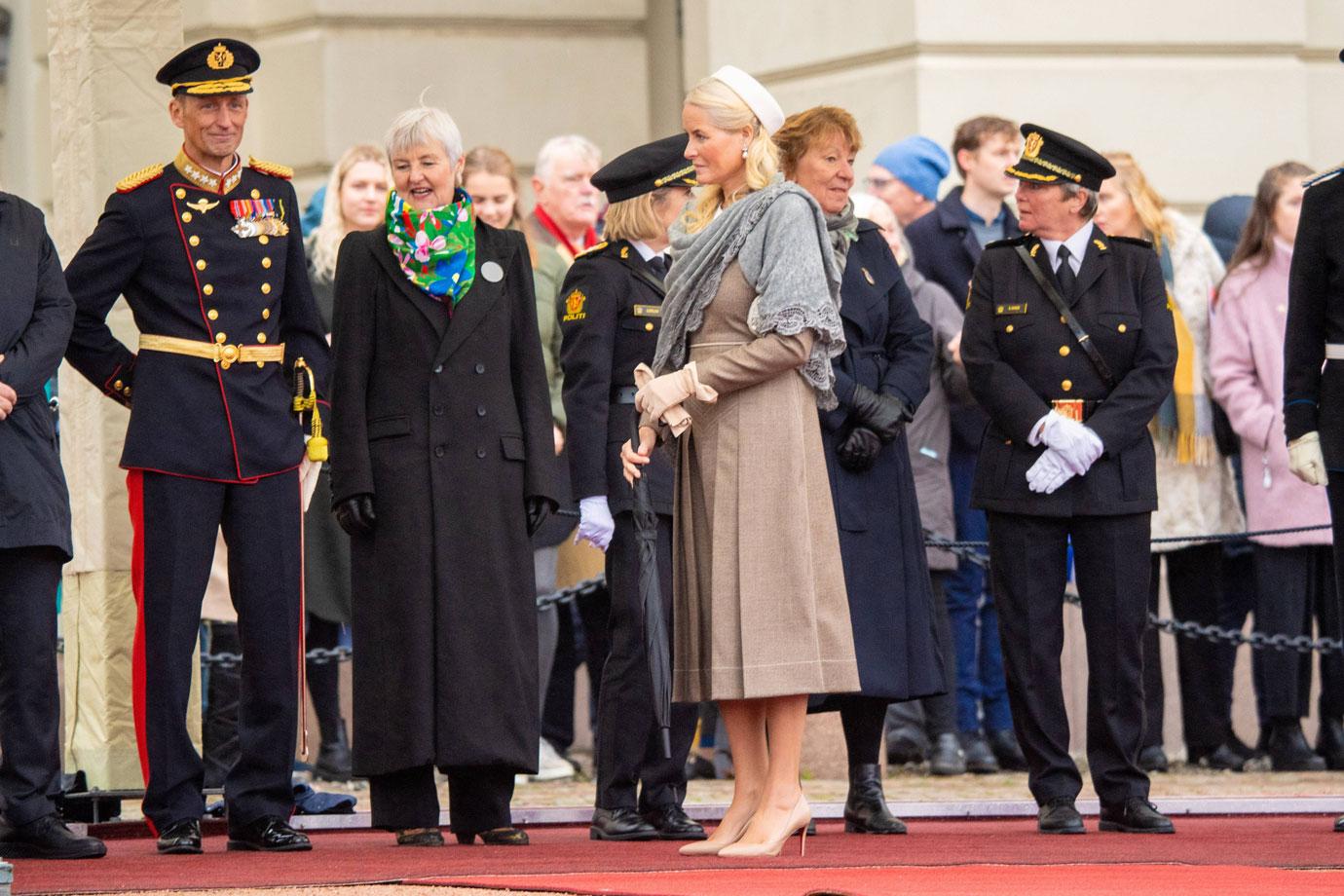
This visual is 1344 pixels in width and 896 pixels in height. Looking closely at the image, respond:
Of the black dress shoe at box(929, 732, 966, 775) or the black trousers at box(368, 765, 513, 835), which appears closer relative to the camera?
the black trousers at box(368, 765, 513, 835)

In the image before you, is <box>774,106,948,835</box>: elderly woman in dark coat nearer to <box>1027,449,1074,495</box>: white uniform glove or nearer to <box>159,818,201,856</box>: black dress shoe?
<box>1027,449,1074,495</box>: white uniform glove

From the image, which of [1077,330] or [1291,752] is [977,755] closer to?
[1291,752]

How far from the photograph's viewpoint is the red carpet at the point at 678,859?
6.93 m

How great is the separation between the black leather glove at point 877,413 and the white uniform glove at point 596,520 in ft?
2.57

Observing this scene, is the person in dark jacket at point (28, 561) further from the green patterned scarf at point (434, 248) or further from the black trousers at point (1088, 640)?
the black trousers at point (1088, 640)

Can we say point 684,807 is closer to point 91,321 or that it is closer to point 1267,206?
point 91,321

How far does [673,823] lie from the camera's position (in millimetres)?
8234

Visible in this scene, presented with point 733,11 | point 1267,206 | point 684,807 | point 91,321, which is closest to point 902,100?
point 733,11

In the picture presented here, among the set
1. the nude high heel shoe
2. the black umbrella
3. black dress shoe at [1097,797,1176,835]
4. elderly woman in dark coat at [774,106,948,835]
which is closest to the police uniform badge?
the black umbrella

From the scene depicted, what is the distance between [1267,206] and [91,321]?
473cm

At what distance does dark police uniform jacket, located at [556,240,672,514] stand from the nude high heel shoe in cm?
123

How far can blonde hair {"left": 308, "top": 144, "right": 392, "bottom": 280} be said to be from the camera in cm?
1058

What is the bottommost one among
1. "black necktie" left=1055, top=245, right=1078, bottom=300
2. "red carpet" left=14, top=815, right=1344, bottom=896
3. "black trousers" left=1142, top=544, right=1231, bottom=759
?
"red carpet" left=14, top=815, right=1344, bottom=896

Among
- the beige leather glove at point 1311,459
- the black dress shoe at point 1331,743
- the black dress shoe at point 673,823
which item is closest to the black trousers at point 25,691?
the black dress shoe at point 673,823
